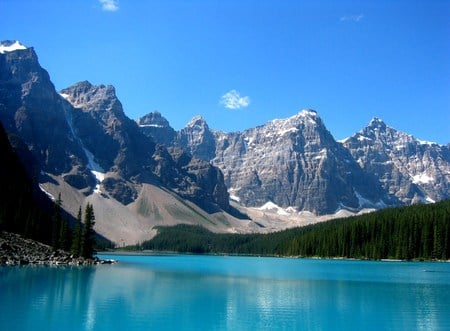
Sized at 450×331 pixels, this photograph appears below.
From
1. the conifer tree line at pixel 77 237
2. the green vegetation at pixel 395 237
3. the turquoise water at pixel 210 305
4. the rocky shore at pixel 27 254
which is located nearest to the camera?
the turquoise water at pixel 210 305

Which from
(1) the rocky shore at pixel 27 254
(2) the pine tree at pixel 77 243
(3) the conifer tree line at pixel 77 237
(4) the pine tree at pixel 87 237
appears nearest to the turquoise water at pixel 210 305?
(1) the rocky shore at pixel 27 254

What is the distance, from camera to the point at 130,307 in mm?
43125

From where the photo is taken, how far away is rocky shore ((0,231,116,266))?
82688mm

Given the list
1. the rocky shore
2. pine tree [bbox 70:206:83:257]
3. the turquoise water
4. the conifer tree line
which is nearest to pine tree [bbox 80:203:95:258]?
the conifer tree line

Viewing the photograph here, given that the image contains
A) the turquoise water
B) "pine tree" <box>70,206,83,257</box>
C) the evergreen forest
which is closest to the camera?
the turquoise water

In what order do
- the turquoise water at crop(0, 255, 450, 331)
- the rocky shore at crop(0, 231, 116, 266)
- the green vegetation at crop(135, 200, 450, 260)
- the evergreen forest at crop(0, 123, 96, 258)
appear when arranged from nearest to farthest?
1. the turquoise water at crop(0, 255, 450, 331)
2. the rocky shore at crop(0, 231, 116, 266)
3. the evergreen forest at crop(0, 123, 96, 258)
4. the green vegetation at crop(135, 200, 450, 260)

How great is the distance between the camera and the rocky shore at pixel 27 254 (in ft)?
271

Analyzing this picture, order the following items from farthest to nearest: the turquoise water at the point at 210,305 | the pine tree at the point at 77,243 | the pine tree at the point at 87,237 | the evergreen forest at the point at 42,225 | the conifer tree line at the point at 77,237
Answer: the pine tree at the point at 87,237 < the conifer tree line at the point at 77,237 < the evergreen forest at the point at 42,225 < the pine tree at the point at 77,243 < the turquoise water at the point at 210,305

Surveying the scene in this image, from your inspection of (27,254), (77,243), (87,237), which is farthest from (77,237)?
(27,254)

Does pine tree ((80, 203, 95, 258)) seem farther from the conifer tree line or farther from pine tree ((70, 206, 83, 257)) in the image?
pine tree ((70, 206, 83, 257))

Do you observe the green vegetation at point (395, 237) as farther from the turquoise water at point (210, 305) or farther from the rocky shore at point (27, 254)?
the rocky shore at point (27, 254)

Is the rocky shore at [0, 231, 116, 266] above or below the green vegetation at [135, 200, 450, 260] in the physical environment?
below

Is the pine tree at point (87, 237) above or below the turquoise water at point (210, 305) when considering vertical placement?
above

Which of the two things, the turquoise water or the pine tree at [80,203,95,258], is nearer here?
the turquoise water
